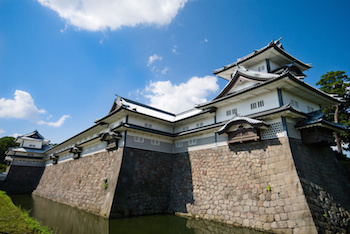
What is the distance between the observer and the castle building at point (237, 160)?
935cm

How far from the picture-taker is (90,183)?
1642 centimetres

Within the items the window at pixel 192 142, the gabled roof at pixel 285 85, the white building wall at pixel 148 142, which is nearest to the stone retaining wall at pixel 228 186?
the white building wall at pixel 148 142

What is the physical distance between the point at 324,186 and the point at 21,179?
39.7 meters

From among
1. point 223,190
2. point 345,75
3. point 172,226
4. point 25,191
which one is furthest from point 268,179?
point 25,191

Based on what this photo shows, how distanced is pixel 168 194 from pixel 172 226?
443 centimetres

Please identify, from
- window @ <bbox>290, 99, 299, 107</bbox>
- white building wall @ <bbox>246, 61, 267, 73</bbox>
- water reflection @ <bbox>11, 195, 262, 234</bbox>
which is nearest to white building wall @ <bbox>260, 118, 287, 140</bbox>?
window @ <bbox>290, 99, 299, 107</bbox>

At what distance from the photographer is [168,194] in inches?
595

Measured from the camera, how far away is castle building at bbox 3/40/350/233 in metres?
9.35

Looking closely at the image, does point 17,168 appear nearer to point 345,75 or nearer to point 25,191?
point 25,191

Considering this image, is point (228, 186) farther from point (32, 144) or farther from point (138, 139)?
point (32, 144)

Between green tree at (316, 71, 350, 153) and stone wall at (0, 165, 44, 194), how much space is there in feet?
139

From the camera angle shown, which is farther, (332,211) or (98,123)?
(98,123)

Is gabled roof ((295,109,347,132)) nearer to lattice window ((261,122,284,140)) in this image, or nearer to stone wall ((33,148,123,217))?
lattice window ((261,122,284,140))

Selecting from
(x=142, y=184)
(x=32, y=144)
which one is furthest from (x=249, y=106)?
(x=32, y=144)
